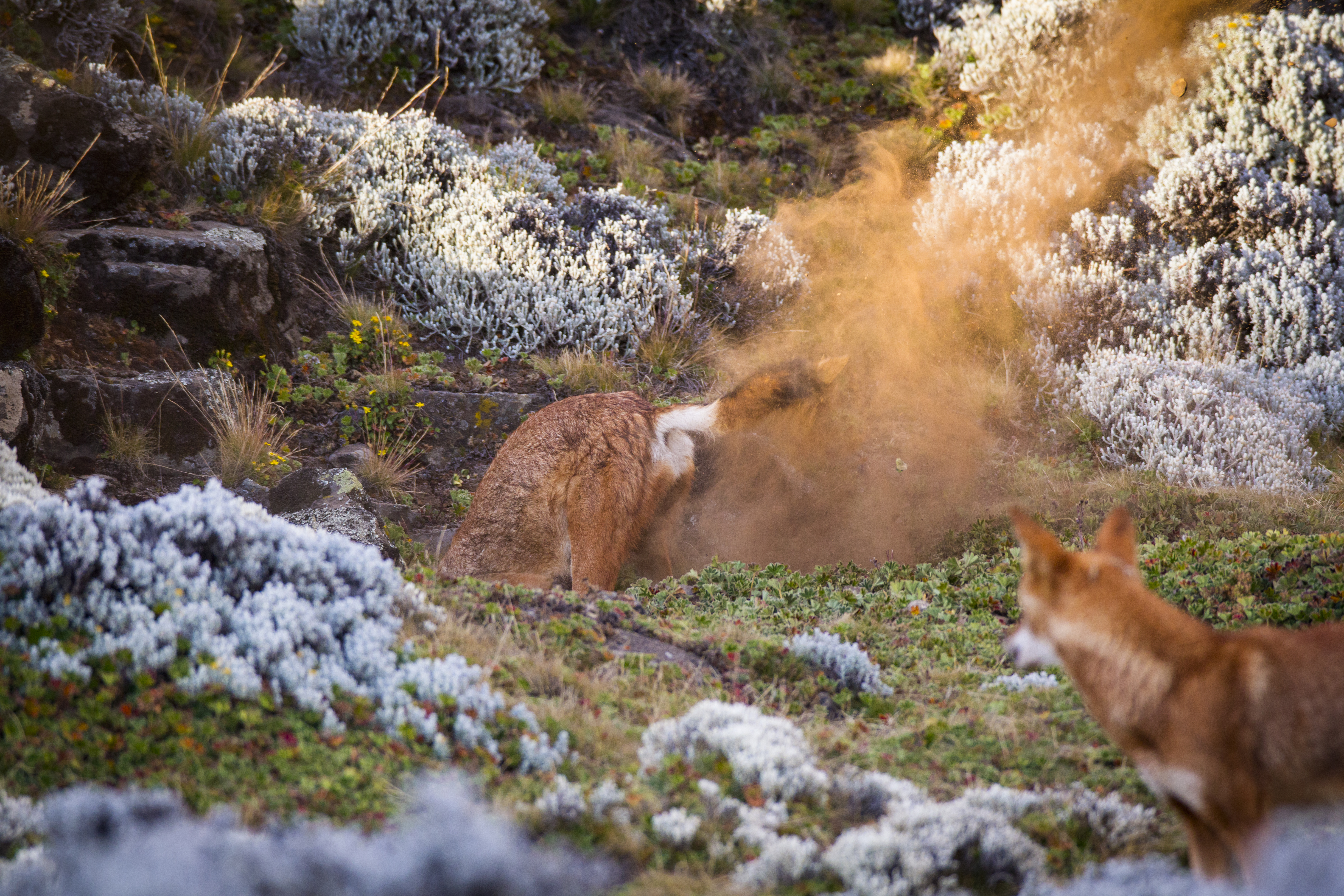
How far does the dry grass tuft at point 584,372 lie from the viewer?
7582mm

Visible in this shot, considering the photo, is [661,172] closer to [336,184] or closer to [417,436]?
[336,184]

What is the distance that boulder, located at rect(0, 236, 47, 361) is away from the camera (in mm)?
4625

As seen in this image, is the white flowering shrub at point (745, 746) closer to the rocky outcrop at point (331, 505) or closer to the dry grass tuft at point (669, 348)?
the rocky outcrop at point (331, 505)

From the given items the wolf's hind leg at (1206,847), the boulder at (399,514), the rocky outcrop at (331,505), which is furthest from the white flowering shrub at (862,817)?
the boulder at (399,514)

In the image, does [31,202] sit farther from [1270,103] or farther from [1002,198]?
[1270,103]

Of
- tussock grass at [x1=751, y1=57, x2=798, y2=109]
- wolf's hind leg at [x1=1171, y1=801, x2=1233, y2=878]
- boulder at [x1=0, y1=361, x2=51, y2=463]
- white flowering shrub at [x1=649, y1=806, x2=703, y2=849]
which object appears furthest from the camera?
tussock grass at [x1=751, y1=57, x2=798, y2=109]

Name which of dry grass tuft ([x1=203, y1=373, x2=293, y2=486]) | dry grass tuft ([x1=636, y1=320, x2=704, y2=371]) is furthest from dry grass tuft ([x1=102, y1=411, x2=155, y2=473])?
dry grass tuft ([x1=636, y1=320, x2=704, y2=371])

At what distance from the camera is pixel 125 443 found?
555 centimetres

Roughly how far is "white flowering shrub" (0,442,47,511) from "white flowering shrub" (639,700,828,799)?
246cm

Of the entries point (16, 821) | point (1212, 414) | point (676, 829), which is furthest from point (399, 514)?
point (1212, 414)

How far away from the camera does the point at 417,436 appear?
6961mm

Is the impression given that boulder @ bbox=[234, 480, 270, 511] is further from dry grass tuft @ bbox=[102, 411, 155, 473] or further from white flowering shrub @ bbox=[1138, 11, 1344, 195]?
white flowering shrub @ bbox=[1138, 11, 1344, 195]

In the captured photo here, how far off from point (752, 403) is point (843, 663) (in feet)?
6.34

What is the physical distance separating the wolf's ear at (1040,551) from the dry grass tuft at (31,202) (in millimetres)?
6637
